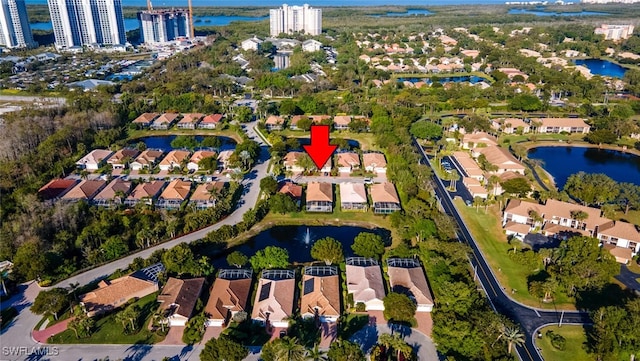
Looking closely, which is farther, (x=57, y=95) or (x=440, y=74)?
(x=440, y=74)

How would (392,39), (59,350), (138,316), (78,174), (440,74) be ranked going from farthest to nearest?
(392,39) < (440,74) < (78,174) < (138,316) < (59,350)

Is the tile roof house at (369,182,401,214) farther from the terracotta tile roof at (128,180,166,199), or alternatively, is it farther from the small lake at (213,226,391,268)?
the terracotta tile roof at (128,180,166,199)

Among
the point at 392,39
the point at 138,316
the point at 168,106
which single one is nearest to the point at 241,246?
the point at 138,316

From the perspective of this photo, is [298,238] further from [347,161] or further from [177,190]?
[347,161]

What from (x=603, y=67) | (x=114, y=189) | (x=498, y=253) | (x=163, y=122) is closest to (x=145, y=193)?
(x=114, y=189)

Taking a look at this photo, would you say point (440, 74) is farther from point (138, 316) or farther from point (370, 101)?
point (138, 316)

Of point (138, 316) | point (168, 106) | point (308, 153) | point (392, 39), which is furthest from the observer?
point (392, 39)
